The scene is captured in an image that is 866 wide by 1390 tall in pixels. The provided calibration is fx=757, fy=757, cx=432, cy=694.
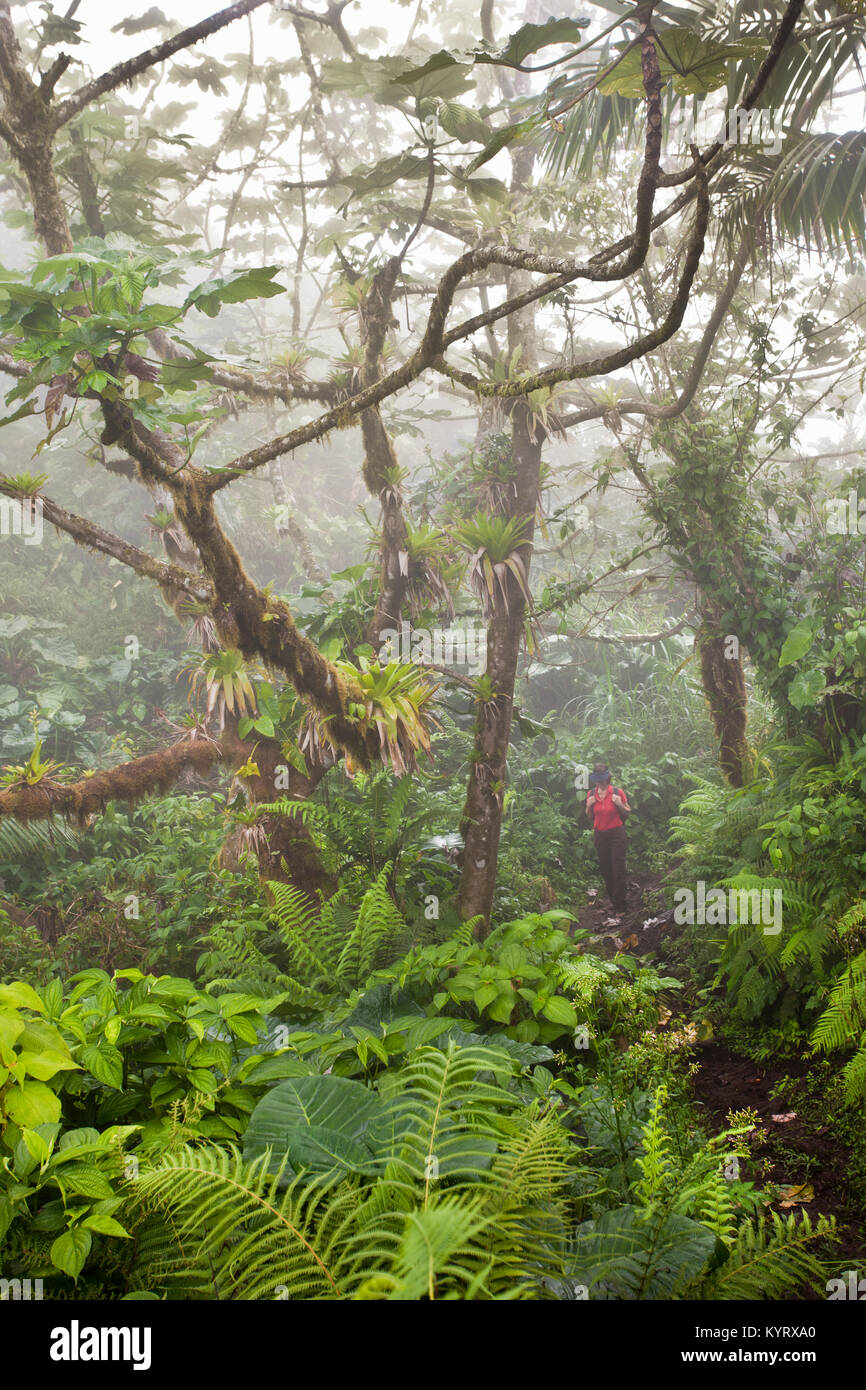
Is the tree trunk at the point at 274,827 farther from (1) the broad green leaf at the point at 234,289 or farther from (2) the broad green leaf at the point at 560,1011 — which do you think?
(1) the broad green leaf at the point at 234,289

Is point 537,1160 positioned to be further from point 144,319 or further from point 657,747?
point 657,747

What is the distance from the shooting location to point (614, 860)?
23.4ft

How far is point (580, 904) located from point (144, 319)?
6220 millimetres

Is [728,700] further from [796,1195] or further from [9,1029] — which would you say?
[9,1029]

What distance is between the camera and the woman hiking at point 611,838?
7.10 metres

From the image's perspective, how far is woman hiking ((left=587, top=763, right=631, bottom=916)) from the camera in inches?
280

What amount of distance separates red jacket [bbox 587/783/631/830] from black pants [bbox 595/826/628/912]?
56 millimetres

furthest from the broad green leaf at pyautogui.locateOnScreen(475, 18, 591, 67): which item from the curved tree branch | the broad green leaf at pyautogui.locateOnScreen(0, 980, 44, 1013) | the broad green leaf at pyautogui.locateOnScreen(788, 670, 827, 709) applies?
the broad green leaf at pyautogui.locateOnScreen(788, 670, 827, 709)

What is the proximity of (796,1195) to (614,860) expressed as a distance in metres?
4.46

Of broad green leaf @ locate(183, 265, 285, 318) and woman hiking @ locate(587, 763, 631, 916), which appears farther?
woman hiking @ locate(587, 763, 631, 916)

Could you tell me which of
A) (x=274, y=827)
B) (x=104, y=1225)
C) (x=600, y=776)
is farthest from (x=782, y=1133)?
(x=600, y=776)

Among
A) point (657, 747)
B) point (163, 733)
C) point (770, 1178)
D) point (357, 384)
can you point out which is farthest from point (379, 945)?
point (163, 733)

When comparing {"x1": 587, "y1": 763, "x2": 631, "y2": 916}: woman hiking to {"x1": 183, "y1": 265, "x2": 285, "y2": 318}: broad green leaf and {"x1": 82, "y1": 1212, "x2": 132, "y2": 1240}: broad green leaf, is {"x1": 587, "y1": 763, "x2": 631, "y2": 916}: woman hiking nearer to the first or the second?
{"x1": 183, "y1": 265, "x2": 285, "y2": 318}: broad green leaf
